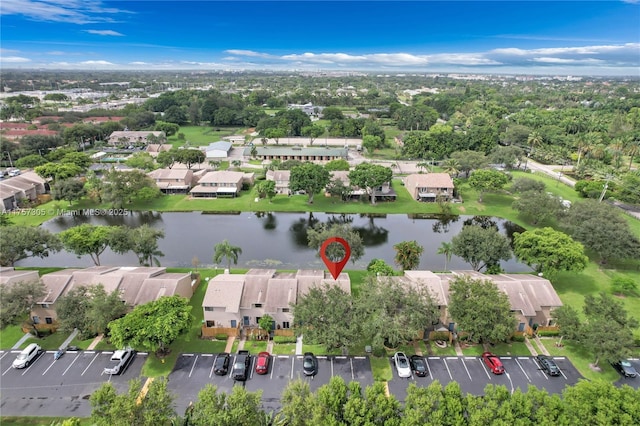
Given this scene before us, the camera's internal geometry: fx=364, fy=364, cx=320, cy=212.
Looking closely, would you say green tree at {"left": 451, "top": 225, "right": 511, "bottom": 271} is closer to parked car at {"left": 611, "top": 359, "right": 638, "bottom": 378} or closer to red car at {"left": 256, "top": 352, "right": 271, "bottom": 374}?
parked car at {"left": 611, "top": 359, "right": 638, "bottom": 378}

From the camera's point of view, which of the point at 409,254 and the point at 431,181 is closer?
the point at 409,254

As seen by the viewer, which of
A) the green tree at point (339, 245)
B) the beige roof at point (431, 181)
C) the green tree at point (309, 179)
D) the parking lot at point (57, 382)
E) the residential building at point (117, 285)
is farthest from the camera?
the beige roof at point (431, 181)

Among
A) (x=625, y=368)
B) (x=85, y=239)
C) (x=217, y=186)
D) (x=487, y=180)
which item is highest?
(x=85, y=239)

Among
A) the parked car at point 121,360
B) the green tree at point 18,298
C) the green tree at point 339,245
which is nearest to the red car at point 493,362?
the green tree at point 339,245

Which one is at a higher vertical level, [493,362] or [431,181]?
[431,181]

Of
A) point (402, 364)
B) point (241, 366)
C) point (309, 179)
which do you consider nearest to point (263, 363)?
point (241, 366)

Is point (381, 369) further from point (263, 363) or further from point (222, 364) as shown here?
point (222, 364)

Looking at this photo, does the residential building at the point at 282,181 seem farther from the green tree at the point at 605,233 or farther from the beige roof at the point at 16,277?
the green tree at the point at 605,233
